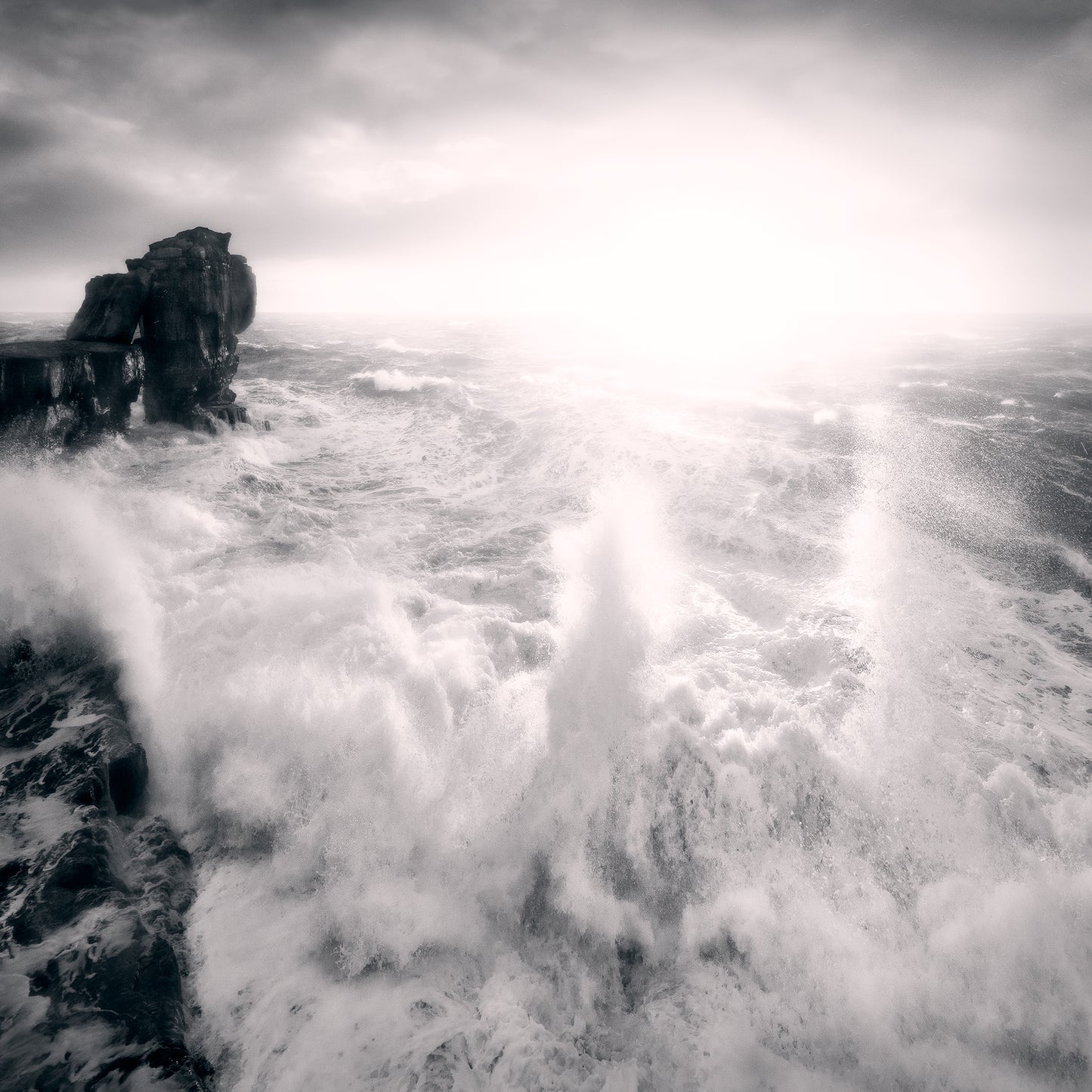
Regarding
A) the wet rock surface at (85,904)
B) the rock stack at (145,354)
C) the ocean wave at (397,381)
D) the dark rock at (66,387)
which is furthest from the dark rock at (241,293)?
the wet rock surface at (85,904)

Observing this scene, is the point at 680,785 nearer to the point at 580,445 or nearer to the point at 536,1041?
the point at 536,1041

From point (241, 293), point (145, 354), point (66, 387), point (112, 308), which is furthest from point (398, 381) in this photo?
point (66, 387)

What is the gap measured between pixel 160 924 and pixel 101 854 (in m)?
1.01

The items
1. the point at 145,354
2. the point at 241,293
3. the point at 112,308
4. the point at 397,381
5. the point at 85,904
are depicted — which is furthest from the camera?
the point at 397,381

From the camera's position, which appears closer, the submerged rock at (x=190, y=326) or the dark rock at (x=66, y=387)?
the dark rock at (x=66, y=387)

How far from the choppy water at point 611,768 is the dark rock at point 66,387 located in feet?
4.00

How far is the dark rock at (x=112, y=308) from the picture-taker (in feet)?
49.6

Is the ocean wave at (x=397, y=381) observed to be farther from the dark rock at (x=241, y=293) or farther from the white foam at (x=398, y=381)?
the dark rock at (x=241, y=293)

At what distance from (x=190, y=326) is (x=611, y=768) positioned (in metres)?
19.7

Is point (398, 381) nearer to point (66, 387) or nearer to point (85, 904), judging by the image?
point (66, 387)

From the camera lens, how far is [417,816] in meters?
5.91

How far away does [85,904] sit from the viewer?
14.8ft

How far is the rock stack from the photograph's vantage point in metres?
12.9

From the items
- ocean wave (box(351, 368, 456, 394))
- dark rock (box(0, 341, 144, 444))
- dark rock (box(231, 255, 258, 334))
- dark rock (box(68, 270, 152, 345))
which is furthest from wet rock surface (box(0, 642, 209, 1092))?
ocean wave (box(351, 368, 456, 394))
